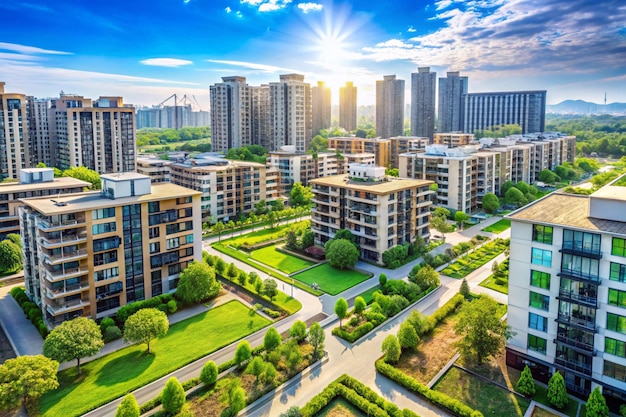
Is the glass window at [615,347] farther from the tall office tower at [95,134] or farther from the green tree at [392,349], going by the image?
the tall office tower at [95,134]

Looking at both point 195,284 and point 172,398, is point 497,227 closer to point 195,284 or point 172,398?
point 195,284

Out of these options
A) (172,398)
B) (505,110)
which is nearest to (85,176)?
(172,398)

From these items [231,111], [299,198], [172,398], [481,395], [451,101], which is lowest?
[481,395]

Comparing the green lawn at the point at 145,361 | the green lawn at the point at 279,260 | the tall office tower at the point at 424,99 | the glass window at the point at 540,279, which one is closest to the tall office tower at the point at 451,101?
the tall office tower at the point at 424,99

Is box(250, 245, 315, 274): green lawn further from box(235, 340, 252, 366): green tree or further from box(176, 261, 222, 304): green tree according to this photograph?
box(235, 340, 252, 366): green tree

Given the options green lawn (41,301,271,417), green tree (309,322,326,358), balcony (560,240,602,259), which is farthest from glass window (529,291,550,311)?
green lawn (41,301,271,417)

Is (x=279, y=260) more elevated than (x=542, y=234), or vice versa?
(x=542, y=234)

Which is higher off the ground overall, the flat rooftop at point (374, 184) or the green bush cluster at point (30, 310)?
the flat rooftop at point (374, 184)
